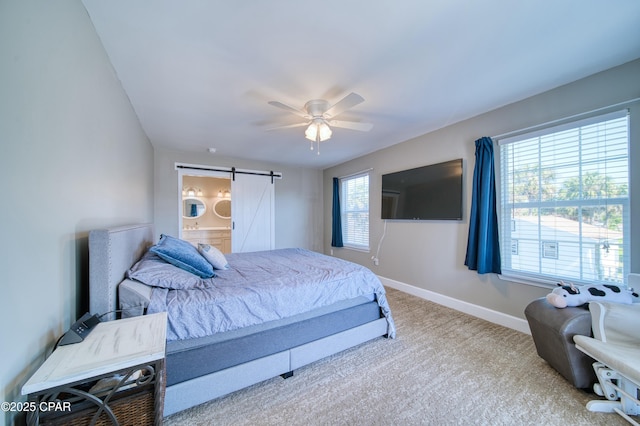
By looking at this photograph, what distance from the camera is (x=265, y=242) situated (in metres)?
5.13

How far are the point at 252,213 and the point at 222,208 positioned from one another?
1790 mm

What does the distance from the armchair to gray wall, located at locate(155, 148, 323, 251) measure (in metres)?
4.61

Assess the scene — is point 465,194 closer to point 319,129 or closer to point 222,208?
point 319,129

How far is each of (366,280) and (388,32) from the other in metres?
2.02

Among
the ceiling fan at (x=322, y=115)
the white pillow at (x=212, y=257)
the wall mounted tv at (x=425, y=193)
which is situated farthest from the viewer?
the wall mounted tv at (x=425, y=193)

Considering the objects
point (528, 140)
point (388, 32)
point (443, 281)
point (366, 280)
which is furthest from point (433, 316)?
point (388, 32)

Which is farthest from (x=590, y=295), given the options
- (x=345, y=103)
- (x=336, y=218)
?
(x=336, y=218)

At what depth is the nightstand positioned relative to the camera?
0.81 m

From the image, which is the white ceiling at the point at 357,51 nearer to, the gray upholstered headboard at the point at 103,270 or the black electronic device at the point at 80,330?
the gray upholstered headboard at the point at 103,270

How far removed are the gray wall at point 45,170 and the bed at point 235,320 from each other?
0.55 feet

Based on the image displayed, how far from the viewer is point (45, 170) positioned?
982 millimetres

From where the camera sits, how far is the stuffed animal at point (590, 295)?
1.71 m

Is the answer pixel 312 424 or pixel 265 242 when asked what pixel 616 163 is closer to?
pixel 312 424

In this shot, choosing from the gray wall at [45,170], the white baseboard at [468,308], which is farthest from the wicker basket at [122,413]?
the white baseboard at [468,308]
